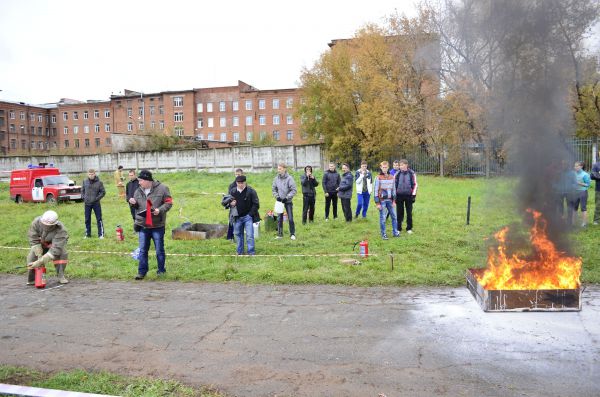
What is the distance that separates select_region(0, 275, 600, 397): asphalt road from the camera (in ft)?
14.6

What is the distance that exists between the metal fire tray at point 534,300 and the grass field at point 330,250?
1537 mm

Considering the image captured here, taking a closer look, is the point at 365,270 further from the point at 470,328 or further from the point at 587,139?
the point at 587,139

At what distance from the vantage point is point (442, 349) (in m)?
5.15

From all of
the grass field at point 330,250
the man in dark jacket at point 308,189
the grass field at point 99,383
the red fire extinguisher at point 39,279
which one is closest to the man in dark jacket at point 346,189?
the grass field at point 330,250

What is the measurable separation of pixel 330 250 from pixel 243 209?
2244 mm

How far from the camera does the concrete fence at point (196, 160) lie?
31.9 meters

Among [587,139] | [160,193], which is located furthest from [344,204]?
[587,139]

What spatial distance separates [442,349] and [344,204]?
8531 mm

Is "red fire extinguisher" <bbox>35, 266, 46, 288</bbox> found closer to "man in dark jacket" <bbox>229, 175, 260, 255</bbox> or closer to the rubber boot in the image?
the rubber boot

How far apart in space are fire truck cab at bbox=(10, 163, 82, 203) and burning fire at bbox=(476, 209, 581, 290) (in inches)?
862

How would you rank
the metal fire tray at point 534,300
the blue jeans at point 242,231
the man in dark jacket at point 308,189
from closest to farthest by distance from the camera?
the metal fire tray at point 534,300 → the blue jeans at point 242,231 → the man in dark jacket at point 308,189

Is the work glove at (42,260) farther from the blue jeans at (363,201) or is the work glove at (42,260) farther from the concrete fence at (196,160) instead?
the concrete fence at (196,160)

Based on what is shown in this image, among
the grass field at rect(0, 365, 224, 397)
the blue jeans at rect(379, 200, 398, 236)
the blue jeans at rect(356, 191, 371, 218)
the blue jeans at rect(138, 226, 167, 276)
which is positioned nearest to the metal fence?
the blue jeans at rect(356, 191, 371, 218)

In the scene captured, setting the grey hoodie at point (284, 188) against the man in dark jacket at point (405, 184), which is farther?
the grey hoodie at point (284, 188)
